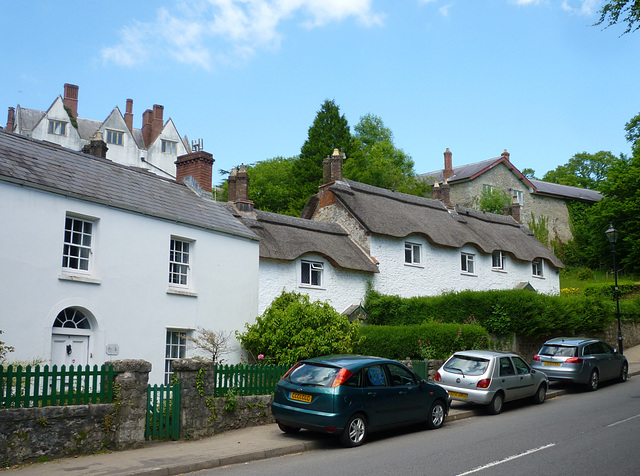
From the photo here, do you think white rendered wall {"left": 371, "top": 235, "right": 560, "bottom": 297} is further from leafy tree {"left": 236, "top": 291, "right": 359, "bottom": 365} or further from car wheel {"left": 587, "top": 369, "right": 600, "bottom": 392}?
car wheel {"left": 587, "top": 369, "right": 600, "bottom": 392}

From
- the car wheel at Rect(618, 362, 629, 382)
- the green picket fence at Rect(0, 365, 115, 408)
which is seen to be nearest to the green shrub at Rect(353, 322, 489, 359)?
the car wheel at Rect(618, 362, 629, 382)

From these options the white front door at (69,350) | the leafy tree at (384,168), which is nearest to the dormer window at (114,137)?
the leafy tree at (384,168)

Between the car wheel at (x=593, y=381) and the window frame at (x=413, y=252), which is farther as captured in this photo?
the window frame at (x=413, y=252)

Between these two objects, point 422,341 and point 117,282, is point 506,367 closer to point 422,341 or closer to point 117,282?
point 422,341

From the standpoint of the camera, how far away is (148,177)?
20.3 m

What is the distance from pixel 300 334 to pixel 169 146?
52.3 metres

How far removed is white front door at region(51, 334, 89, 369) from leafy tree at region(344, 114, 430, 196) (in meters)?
34.8

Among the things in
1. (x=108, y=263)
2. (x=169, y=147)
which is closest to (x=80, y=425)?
(x=108, y=263)

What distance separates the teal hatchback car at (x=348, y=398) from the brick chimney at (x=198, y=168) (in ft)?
44.9

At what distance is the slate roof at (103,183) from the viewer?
15062 millimetres

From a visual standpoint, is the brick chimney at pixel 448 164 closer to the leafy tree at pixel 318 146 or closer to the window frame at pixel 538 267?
the leafy tree at pixel 318 146

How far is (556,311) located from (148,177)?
59.6 ft

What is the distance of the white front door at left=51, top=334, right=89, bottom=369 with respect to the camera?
581 inches

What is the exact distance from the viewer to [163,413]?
11578 millimetres
